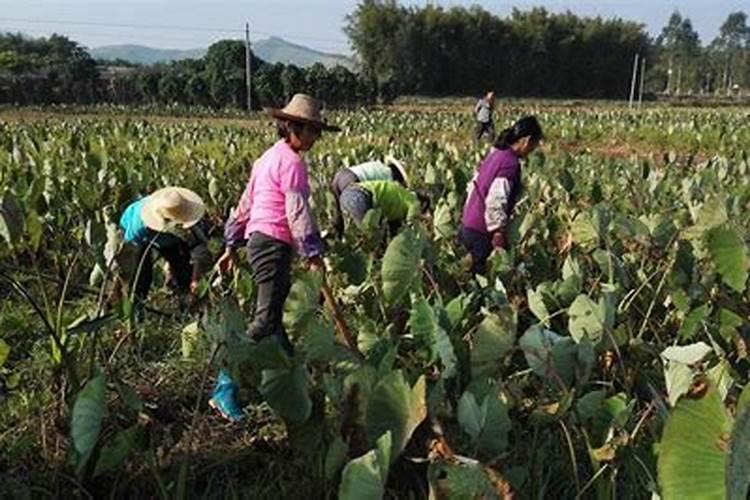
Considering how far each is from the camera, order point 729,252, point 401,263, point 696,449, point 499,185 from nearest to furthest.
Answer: point 696,449 < point 729,252 < point 401,263 < point 499,185

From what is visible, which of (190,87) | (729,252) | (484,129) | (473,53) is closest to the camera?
(729,252)

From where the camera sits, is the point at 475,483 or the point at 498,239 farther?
the point at 498,239

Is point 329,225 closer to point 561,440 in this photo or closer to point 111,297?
point 111,297

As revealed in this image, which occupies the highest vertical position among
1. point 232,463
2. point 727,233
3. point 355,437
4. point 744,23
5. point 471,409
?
point 744,23

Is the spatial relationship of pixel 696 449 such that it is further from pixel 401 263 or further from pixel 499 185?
pixel 499 185

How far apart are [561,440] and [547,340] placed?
2.04ft

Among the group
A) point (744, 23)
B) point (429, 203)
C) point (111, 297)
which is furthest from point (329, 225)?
point (744, 23)

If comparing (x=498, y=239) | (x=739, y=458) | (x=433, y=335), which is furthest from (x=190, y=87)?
(x=739, y=458)

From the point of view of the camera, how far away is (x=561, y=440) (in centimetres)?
302

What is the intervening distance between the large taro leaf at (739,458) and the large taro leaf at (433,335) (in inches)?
53.6

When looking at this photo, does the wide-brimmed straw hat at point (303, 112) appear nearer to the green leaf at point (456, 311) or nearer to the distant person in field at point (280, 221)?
the distant person in field at point (280, 221)

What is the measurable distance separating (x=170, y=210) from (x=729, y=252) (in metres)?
2.20

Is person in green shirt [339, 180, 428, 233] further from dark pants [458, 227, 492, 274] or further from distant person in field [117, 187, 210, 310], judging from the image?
distant person in field [117, 187, 210, 310]

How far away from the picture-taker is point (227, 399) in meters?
3.24
